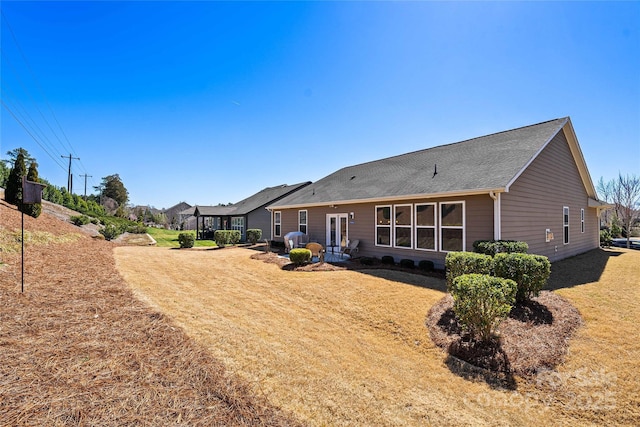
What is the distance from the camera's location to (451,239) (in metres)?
10.1

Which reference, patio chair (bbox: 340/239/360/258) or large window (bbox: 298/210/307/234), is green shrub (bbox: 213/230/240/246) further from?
patio chair (bbox: 340/239/360/258)

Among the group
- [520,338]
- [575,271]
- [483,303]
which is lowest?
[520,338]

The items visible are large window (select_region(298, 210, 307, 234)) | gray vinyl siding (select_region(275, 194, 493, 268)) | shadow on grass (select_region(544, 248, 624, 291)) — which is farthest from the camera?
large window (select_region(298, 210, 307, 234))

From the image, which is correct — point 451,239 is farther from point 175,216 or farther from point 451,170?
point 175,216

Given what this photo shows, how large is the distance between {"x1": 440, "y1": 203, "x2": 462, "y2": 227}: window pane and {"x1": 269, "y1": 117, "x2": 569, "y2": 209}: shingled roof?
26.0 inches

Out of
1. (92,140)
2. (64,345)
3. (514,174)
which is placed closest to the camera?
(64,345)

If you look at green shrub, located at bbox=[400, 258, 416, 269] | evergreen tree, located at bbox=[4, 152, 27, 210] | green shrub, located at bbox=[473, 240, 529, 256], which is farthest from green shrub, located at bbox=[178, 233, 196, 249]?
green shrub, located at bbox=[473, 240, 529, 256]

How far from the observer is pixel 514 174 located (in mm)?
8992

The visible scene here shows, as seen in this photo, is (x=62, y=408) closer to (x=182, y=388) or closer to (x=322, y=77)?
(x=182, y=388)

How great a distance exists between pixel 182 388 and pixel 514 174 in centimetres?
A: 1017

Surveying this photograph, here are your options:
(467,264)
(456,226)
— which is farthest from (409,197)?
(467,264)

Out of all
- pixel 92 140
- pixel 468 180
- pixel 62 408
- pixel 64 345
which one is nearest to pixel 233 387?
pixel 62 408

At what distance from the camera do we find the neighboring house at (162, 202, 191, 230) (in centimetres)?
5128

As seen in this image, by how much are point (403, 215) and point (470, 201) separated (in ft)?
8.81
